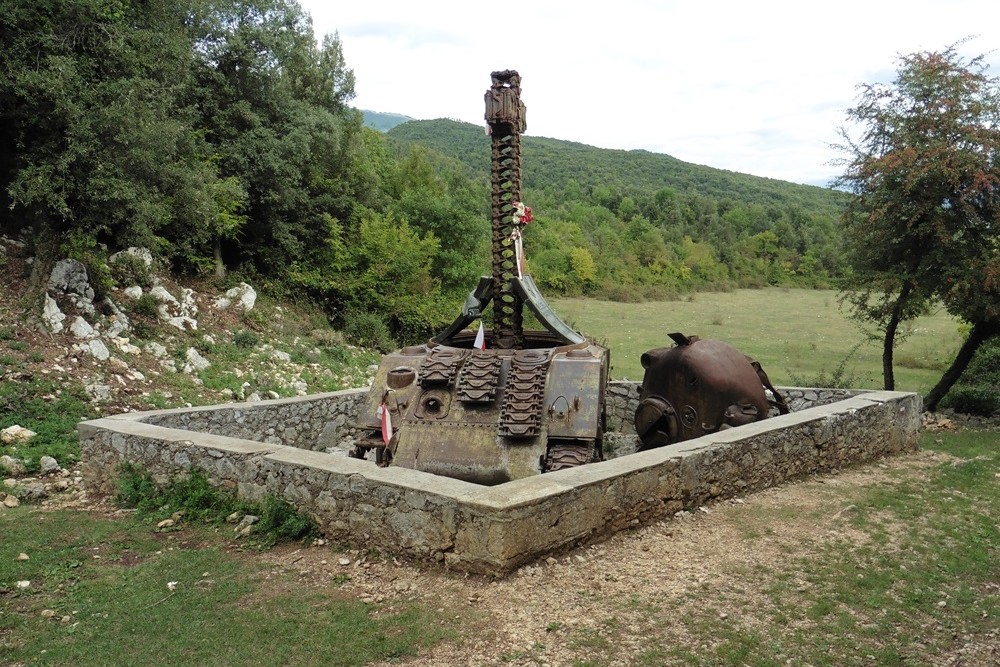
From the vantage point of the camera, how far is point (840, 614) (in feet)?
15.9

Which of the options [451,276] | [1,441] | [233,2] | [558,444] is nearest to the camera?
[558,444]

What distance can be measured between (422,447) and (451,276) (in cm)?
1352

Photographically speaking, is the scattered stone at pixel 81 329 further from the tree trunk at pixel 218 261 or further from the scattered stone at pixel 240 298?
the tree trunk at pixel 218 261

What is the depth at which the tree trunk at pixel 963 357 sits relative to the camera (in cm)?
1294

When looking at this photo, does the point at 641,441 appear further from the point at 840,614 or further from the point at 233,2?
the point at 233,2

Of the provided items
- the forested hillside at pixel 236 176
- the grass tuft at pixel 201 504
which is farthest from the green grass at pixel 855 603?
the forested hillside at pixel 236 176

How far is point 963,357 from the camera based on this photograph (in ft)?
44.4

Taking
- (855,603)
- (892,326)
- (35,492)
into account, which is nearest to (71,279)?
(35,492)

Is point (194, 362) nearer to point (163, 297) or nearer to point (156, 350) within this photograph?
point (156, 350)

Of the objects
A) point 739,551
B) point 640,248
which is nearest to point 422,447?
point 739,551

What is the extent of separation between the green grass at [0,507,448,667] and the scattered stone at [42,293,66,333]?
6101 mm

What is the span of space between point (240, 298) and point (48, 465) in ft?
30.1

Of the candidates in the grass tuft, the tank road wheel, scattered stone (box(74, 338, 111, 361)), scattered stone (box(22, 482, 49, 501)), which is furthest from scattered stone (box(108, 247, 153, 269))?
the tank road wheel

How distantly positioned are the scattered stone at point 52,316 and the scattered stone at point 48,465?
3643mm
